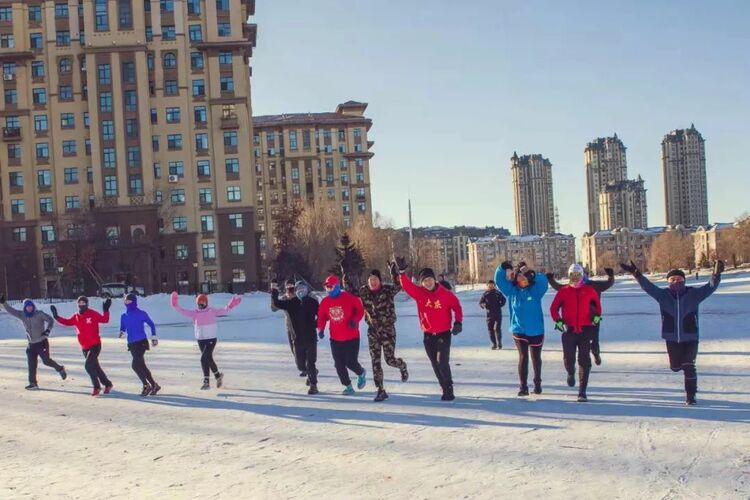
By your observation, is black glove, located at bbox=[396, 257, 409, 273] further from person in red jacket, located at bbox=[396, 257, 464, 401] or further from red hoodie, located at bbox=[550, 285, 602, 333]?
red hoodie, located at bbox=[550, 285, 602, 333]

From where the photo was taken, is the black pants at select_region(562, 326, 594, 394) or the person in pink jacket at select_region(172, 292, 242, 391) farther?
the person in pink jacket at select_region(172, 292, 242, 391)

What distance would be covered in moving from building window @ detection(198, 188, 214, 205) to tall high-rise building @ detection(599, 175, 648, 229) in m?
149

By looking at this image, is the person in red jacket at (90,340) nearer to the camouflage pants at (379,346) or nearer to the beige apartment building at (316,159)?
the camouflage pants at (379,346)

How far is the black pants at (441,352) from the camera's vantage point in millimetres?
9969

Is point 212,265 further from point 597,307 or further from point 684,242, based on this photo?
point 684,242

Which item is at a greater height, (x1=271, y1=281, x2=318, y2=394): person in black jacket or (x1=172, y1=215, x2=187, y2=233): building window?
(x1=172, y1=215, x2=187, y2=233): building window

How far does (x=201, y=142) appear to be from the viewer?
67.5 m

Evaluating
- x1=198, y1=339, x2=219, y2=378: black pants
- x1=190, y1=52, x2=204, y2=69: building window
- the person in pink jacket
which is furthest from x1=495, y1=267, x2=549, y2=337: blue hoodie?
x1=190, y1=52, x2=204, y2=69: building window

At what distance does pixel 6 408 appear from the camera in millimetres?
11344

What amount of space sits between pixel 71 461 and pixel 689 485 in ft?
19.1

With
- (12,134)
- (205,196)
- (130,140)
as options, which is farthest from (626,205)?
(12,134)

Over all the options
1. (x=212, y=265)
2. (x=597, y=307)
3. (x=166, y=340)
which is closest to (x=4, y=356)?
(x=166, y=340)

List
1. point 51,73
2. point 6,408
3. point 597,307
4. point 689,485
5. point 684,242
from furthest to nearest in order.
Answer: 1. point 684,242
2. point 51,73
3. point 6,408
4. point 597,307
5. point 689,485

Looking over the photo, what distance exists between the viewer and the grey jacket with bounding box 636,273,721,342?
9195 mm
